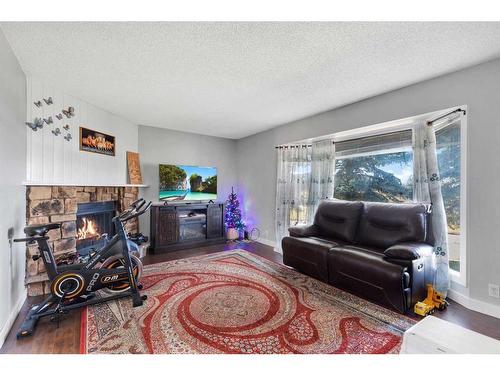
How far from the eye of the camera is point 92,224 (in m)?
3.67

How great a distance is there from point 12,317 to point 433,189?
4439 mm

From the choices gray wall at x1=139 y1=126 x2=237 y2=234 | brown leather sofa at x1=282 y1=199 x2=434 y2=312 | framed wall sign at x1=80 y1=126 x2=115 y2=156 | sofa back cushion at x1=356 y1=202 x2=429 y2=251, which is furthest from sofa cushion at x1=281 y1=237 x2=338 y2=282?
framed wall sign at x1=80 y1=126 x2=115 y2=156

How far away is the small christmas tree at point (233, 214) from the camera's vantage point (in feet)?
17.2

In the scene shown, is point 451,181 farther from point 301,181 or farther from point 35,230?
point 35,230

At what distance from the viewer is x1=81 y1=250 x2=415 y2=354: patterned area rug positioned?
5.54 feet

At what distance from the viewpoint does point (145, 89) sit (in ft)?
9.36

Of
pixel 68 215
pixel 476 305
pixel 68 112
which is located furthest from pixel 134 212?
pixel 476 305

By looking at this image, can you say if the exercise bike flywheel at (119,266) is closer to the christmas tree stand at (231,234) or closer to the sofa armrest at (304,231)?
the sofa armrest at (304,231)

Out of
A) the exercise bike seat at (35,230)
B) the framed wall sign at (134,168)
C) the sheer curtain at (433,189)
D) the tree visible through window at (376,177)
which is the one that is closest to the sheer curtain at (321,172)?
the tree visible through window at (376,177)

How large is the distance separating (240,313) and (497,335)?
217 cm

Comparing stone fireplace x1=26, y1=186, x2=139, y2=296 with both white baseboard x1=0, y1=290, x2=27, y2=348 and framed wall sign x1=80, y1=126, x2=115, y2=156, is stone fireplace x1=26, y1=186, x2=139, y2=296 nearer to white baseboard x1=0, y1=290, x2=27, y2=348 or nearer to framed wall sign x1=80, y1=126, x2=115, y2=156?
white baseboard x1=0, y1=290, x2=27, y2=348
